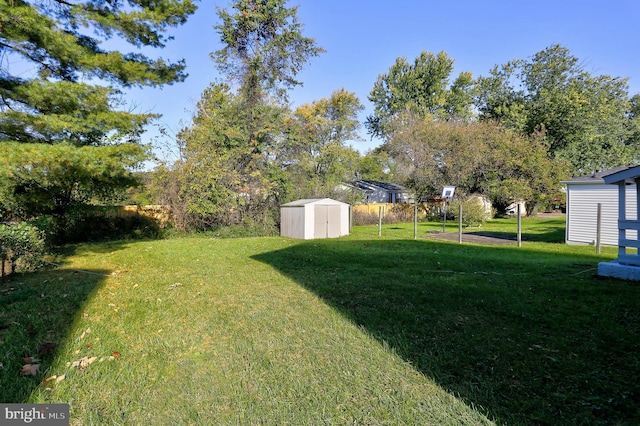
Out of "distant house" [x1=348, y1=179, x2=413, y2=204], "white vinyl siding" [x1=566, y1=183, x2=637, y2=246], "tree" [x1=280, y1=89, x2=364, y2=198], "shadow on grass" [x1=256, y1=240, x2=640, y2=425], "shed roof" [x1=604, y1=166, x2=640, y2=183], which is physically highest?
"tree" [x1=280, y1=89, x2=364, y2=198]

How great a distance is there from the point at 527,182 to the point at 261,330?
25.8m

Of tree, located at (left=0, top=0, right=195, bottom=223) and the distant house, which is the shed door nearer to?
tree, located at (left=0, top=0, right=195, bottom=223)

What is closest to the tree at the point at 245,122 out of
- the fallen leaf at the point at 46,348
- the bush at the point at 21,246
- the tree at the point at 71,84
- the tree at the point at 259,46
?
the tree at the point at 259,46

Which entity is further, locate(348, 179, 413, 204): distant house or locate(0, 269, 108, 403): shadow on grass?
locate(348, 179, 413, 204): distant house

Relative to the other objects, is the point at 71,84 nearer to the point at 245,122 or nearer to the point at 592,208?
the point at 245,122

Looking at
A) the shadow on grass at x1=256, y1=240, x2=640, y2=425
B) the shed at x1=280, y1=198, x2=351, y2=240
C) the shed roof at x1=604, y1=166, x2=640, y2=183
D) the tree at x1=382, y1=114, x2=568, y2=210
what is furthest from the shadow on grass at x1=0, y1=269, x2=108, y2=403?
the tree at x1=382, y1=114, x2=568, y2=210

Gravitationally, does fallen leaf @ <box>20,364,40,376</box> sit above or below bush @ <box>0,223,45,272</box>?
below

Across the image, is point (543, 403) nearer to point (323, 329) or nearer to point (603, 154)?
point (323, 329)

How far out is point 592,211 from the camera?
35.5 ft

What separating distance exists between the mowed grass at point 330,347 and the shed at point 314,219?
6.99 meters

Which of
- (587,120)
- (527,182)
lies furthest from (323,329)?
(587,120)

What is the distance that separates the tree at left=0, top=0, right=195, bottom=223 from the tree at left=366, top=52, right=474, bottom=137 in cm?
3395

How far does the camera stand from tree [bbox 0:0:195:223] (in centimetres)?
639

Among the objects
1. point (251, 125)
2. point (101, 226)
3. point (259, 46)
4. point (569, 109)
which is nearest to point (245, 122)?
point (251, 125)
